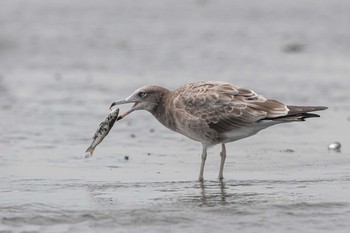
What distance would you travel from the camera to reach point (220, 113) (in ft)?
35.4

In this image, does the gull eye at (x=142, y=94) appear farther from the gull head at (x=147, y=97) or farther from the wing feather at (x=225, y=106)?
the wing feather at (x=225, y=106)

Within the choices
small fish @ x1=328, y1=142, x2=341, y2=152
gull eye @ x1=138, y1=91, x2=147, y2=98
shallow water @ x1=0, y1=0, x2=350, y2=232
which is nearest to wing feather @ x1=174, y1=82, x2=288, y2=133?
gull eye @ x1=138, y1=91, x2=147, y2=98

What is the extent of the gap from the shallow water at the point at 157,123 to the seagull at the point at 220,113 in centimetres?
53

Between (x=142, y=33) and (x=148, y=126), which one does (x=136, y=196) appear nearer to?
(x=148, y=126)

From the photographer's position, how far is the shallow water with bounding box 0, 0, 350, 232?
349 inches

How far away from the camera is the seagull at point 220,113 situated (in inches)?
418

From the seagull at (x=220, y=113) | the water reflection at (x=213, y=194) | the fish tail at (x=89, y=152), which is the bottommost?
the water reflection at (x=213, y=194)

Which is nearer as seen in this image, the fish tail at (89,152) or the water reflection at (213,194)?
the water reflection at (213,194)

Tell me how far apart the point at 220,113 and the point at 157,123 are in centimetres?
392

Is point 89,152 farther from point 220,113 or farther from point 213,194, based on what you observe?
point 213,194

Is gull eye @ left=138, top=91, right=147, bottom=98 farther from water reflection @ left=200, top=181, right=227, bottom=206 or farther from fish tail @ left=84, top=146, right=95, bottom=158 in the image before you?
water reflection @ left=200, top=181, right=227, bottom=206

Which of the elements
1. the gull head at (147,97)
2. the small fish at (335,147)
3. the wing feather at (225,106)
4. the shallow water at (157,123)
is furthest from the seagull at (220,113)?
the small fish at (335,147)

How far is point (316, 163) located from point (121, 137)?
3327mm

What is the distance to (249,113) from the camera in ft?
35.0
